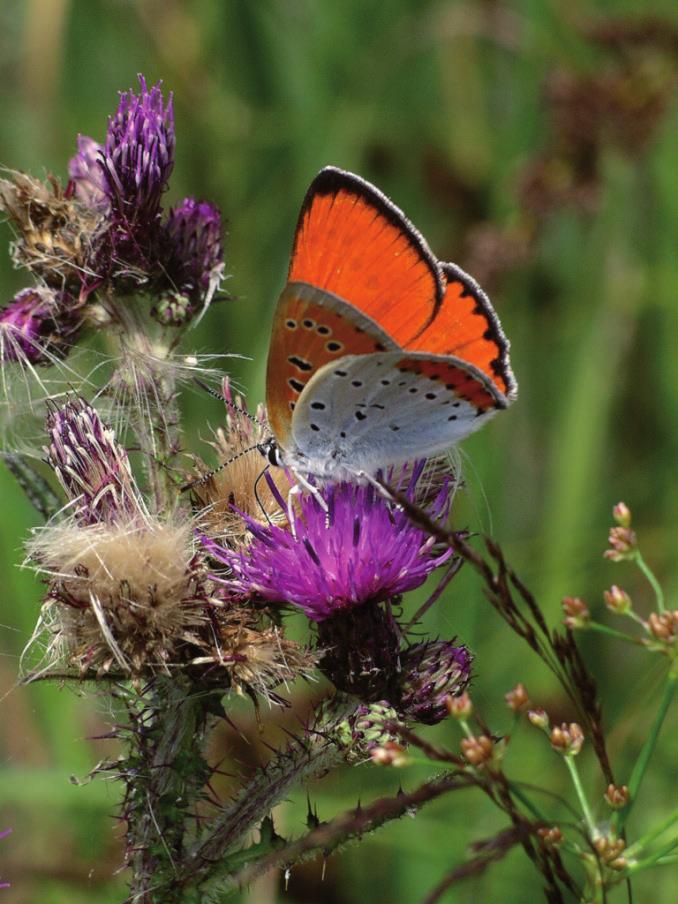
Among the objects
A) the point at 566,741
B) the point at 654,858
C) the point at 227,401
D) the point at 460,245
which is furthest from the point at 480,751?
the point at 460,245

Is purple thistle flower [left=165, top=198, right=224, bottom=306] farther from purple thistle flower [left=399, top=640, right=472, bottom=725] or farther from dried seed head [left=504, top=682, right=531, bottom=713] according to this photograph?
dried seed head [left=504, top=682, right=531, bottom=713]

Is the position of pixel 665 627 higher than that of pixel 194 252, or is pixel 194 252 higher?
pixel 194 252

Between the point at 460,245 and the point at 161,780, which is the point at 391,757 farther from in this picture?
the point at 460,245

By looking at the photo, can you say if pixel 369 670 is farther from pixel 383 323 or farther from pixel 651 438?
pixel 651 438

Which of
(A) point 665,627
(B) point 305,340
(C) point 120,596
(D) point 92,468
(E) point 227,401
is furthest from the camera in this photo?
(E) point 227,401

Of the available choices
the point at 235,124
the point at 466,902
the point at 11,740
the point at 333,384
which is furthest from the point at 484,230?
the point at 11,740

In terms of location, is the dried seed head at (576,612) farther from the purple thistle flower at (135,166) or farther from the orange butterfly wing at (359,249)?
the purple thistle flower at (135,166)
